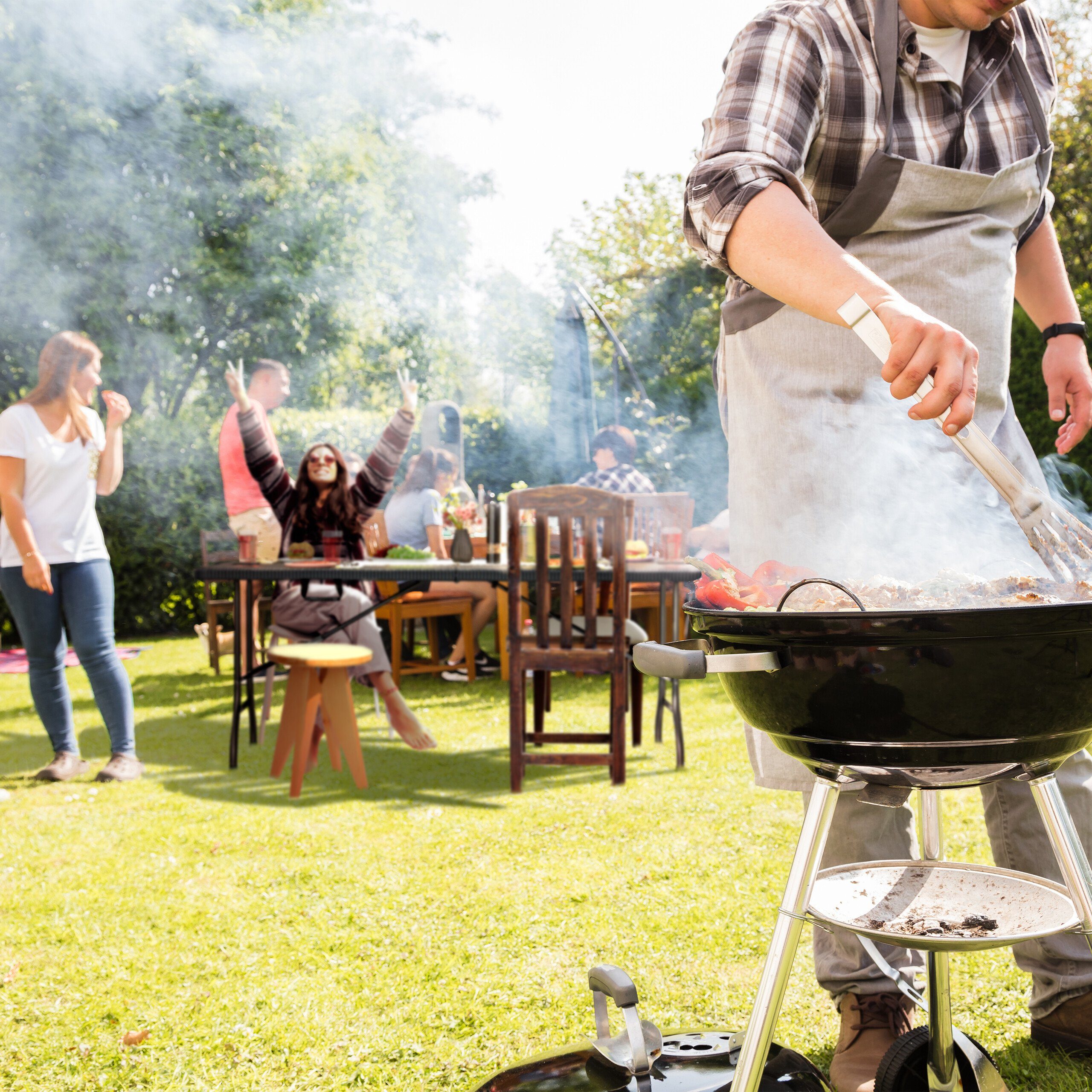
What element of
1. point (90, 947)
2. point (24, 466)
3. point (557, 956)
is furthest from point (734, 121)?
point (24, 466)

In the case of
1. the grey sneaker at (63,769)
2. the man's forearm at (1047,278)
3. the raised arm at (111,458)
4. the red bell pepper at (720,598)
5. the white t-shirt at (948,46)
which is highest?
the white t-shirt at (948,46)

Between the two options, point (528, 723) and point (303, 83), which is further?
point (303, 83)

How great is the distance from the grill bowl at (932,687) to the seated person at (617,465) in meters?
5.47

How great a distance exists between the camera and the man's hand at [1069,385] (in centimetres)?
166

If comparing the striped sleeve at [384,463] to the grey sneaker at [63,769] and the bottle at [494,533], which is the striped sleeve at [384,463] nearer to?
the bottle at [494,533]

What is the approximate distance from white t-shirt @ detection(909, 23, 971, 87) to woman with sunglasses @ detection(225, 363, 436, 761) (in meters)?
3.20

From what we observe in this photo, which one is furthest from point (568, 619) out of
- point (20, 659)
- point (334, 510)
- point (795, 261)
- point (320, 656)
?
point (20, 659)

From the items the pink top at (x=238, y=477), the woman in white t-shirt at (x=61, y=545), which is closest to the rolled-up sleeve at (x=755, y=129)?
the woman in white t-shirt at (x=61, y=545)

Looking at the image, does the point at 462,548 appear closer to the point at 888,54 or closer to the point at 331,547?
the point at 331,547

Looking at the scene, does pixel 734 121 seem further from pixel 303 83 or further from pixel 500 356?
pixel 500 356

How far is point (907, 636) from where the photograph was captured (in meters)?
0.88

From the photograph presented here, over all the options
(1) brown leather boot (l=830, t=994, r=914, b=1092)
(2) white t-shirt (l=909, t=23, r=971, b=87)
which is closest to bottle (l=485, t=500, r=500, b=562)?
A: (1) brown leather boot (l=830, t=994, r=914, b=1092)

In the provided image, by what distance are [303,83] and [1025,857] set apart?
14.4m

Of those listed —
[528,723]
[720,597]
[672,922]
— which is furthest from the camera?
[528,723]
